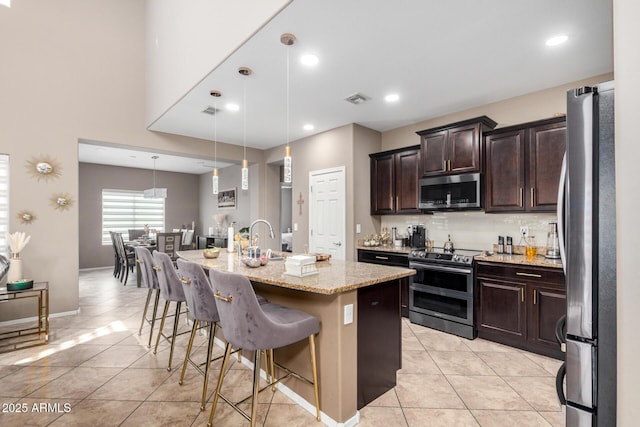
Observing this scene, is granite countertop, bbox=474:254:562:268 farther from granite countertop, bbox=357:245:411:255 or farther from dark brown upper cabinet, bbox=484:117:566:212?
granite countertop, bbox=357:245:411:255

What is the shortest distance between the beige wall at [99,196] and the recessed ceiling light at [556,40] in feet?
29.9

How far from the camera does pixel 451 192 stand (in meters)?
3.80

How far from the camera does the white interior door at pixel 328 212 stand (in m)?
4.70

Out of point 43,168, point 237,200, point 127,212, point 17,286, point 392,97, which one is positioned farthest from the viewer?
point 127,212

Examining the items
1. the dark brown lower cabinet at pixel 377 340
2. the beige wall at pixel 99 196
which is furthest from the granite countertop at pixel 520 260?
the beige wall at pixel 99 196

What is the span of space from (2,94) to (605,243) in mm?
5831

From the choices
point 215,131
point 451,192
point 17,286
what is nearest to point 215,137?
point 215,131

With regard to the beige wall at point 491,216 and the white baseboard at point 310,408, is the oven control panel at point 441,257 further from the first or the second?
the white baseboard at point 310,408

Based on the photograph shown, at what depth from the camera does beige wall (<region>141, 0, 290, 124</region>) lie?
2.50 metres

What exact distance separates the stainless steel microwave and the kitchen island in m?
1.80

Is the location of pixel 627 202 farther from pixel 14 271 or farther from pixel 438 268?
pixel 14 271

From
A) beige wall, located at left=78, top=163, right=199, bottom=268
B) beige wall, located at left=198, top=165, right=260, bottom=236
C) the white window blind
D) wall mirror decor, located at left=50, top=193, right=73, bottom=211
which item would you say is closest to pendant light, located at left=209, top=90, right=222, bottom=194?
beige wall, located at left=198, top=165, right=260, bottom=236

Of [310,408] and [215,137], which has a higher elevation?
[215,137]

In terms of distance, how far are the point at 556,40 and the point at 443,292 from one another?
2.62m
